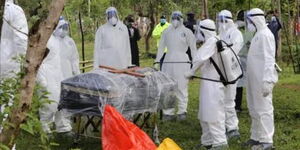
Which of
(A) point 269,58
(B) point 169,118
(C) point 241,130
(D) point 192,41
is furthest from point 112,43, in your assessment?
(A) point 269,58

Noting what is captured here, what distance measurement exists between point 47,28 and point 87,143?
4.19 metres

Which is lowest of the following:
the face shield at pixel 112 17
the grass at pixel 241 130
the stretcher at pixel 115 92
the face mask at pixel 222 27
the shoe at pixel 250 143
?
the grass at pixel 241 130

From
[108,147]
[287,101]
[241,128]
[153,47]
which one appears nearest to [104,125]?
[108,147]

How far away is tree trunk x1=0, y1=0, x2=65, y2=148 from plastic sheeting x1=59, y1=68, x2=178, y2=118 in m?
2.64

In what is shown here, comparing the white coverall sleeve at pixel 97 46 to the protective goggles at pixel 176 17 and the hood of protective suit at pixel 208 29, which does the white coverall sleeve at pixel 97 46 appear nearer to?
the protective goggles at pixel 176 17

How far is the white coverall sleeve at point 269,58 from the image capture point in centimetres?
549

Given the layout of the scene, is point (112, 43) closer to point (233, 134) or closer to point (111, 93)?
point (233, 134)

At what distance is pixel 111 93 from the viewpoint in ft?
16.8

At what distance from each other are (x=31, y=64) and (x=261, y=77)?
3.77 m

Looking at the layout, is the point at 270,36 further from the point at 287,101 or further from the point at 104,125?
the point at 287,101

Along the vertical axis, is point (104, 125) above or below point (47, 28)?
below

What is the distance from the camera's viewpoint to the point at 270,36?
561 cm

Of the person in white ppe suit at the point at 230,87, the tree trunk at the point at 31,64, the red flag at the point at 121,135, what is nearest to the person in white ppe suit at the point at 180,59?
the person in white ppe suit at the point at 230,87

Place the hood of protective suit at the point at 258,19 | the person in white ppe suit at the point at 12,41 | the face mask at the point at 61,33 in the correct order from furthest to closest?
the face mask at the point at 61,33 → the hood of protective suit at the point at 258,19 → the person in white ppe suit at the point at 12,41
